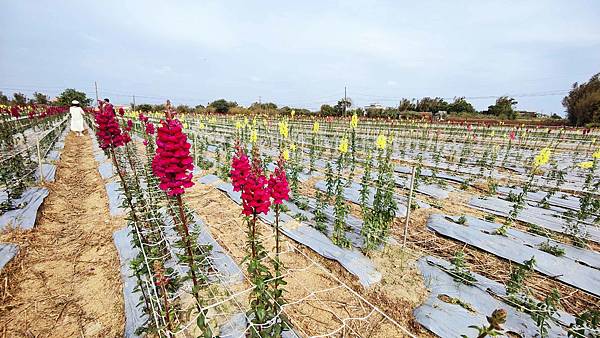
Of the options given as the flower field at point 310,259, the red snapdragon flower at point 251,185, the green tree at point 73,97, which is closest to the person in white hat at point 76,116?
the flower field at point 310,259

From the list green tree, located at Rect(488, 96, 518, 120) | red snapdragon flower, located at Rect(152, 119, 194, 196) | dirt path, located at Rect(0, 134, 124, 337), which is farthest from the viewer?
green tree, located at Rect(488, 96, 518, 120)

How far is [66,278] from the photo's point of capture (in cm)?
388

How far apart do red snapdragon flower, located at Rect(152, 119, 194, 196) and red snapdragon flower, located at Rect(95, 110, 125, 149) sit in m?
1.97

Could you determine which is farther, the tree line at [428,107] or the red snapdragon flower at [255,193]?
the tree line at [428,107]

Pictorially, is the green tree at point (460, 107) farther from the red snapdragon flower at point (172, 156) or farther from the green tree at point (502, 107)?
the red snapdragon flower at point (172, 156)

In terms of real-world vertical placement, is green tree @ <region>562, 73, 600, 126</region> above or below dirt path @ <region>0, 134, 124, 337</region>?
above

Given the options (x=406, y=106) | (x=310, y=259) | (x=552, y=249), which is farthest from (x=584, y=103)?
(x=310, y=259)

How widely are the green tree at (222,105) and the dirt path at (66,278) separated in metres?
49.2

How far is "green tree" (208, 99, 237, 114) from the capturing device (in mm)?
53203

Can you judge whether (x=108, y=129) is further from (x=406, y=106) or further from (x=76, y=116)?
(x=406, y=106)

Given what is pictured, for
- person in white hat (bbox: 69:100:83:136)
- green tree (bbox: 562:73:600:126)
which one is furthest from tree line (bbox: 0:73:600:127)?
person in white hat (bbox: 69:100:83:136)

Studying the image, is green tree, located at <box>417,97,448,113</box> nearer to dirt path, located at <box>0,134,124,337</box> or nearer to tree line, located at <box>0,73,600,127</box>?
tree line, located at <box>0,73,600,127</box>

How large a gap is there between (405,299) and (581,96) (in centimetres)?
4731

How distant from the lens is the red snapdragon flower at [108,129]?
3.54m
